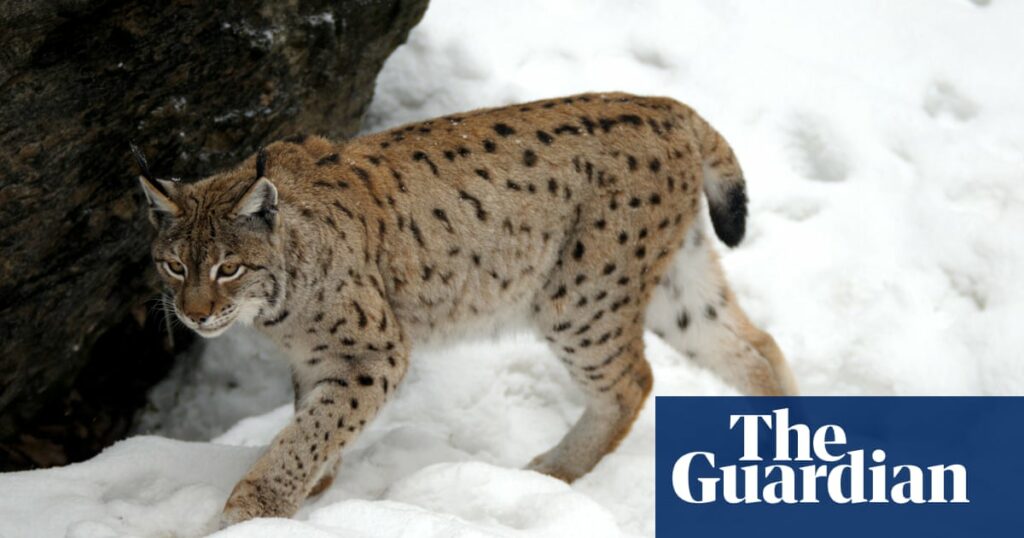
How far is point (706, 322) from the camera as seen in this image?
6.85 m

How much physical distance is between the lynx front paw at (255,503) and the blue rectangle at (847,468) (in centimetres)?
172

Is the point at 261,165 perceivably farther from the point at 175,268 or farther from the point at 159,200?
the point at 175,268

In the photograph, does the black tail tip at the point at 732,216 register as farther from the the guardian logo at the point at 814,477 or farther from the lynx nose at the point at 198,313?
the lynx nose at the point at 198,313

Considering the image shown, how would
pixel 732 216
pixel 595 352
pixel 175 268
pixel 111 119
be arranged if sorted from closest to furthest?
pixel 175 268
pixel 111 119
pixel 595 352
pixel 732 216

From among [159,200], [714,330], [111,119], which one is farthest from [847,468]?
[111,119]

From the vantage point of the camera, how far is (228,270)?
533 centimetres

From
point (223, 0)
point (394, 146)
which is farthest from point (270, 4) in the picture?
point (394, 146)

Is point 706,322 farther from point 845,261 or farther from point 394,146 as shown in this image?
point 394,146

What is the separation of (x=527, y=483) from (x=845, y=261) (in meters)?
3.02

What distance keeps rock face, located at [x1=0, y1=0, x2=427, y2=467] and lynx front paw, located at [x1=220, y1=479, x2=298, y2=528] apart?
5.02 ft

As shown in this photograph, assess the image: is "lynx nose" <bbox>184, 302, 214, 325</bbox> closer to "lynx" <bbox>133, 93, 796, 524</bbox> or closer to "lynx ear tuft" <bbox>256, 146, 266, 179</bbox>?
"lynx" <bbox>133, 93, 796, 524</bbox>

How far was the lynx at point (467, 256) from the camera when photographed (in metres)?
5.39

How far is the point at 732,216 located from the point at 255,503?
2738 millimetres

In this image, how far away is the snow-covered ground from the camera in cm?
571
